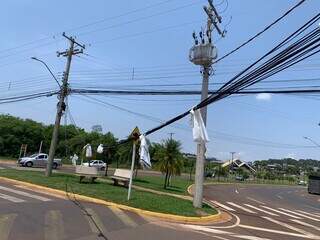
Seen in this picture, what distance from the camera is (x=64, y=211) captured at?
15953 millimetres

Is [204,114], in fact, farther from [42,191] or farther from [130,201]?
[42,191]

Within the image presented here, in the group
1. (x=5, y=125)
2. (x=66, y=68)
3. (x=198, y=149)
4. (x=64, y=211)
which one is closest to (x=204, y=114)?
(x=198, y=149)

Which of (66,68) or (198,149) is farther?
(66,68)

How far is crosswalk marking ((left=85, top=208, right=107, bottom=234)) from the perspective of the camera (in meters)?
13.2

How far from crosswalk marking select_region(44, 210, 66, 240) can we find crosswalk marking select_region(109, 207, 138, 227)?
6.61 feet

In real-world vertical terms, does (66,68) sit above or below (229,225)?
above

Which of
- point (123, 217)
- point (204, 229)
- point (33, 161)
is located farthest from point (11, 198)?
point (33, 161)

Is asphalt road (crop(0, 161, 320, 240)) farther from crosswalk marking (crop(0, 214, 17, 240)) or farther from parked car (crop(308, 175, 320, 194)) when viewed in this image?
parked car (crop(308, 175, 320, 194))

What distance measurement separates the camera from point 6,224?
1276 cm

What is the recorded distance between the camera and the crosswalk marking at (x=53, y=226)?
39.1 feet

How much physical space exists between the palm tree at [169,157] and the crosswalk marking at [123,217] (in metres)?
18.9

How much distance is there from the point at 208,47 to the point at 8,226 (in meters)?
Answer: 14.6

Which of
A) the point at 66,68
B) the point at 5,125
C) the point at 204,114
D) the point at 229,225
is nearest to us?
the point at 229,225

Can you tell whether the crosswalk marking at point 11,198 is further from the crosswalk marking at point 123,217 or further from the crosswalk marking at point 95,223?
the crosswalk marking at point 123,217
